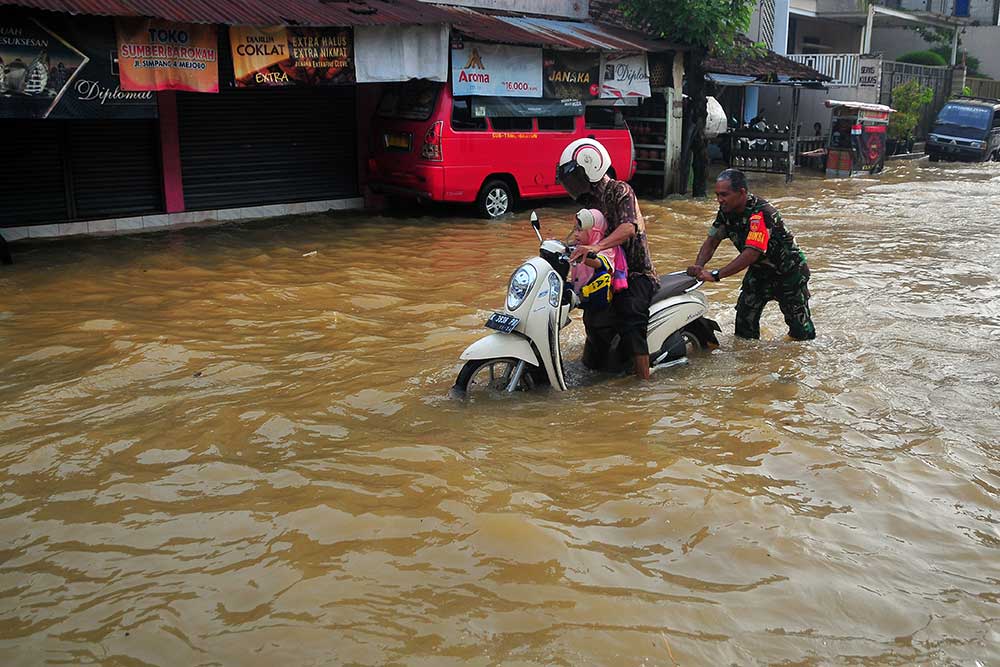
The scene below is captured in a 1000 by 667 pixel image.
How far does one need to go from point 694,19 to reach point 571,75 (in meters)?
2.87

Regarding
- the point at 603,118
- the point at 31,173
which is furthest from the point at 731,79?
the point at 31,173

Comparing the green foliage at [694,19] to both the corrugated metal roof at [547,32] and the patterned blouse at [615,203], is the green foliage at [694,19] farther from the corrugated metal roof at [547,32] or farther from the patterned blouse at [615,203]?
the patterned blouse at [615,203]

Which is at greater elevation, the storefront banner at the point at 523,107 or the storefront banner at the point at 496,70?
the storefront banner at the point at 496,70

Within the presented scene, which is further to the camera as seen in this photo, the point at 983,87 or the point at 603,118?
the point at 983,87

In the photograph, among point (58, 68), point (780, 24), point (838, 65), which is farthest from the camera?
point (838, 65)

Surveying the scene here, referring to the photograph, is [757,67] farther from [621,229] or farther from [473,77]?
[621,229]

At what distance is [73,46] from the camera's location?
9406 millimetres

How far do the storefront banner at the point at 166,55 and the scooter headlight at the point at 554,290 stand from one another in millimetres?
6555

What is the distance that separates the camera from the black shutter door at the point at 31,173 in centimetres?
1062

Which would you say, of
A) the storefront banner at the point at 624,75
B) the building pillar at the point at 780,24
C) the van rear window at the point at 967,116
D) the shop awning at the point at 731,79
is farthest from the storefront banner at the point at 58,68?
the van rear window at the point at 967,116

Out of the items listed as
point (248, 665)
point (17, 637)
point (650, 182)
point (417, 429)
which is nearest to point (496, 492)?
point (417, 429)

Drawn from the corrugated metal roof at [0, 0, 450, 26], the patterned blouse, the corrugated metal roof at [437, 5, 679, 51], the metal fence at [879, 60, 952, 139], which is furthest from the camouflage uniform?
the metal fence at [879, 60, 952, 139]

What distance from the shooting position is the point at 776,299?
668cm

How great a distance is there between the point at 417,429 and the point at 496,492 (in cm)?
96
